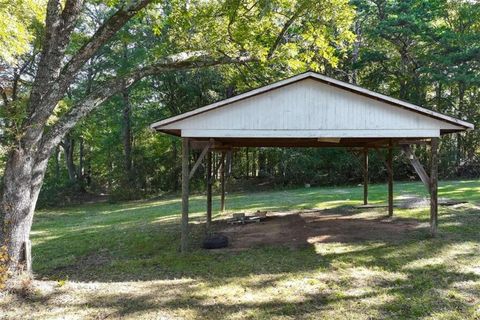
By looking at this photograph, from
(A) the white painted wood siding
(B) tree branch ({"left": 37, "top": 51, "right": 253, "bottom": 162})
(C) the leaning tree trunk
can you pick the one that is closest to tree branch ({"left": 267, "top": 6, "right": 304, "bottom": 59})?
(B) tree branch ({"left": 37, "top": 51, "right": 253, "bottom": 162})

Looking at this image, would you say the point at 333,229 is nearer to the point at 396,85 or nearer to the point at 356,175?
the point at 356,175

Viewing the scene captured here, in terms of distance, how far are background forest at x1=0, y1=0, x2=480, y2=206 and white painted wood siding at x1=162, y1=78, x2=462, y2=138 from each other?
14181 mm

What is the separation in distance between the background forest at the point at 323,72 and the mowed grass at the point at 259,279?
14.5 m

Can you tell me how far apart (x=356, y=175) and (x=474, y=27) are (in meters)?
13.0

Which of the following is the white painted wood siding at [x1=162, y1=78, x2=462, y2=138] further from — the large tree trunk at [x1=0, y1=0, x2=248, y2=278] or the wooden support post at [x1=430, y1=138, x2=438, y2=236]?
the large tree trunk at [x1=0, y1=0, x2=248, y2=278]

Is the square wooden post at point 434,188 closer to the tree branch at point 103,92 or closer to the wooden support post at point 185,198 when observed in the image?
the tree branch at point 103,92

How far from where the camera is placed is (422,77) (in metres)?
25.8

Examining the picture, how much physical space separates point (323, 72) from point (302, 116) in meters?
16.0

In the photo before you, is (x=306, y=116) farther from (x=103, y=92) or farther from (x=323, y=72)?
(x=323, y=72)

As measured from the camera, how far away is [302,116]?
27.3 ft

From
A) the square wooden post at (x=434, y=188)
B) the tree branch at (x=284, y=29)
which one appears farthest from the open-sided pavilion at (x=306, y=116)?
the tree branch at (x=284, y=29)

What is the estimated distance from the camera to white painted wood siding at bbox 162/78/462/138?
8.30 metres

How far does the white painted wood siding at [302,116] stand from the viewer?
A: 27.2 ft

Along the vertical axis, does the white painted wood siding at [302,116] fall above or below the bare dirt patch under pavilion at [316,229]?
above
